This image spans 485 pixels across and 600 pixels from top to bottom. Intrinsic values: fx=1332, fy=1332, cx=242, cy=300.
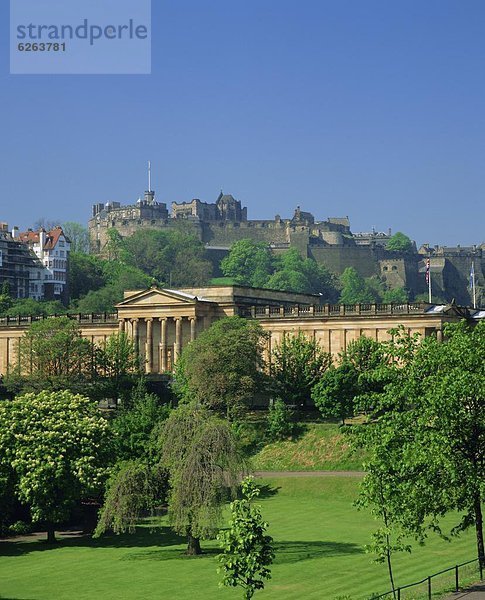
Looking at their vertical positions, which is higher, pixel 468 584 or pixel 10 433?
pixel 10 433

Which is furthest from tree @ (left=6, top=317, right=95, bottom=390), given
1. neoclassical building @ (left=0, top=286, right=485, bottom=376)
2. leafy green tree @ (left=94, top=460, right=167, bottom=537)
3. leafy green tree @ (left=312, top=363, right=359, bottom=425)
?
leafy green tree @ (left=94, top=460, right=167, bottom=537)

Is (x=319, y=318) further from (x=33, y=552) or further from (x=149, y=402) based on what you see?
(x=33, y=552)

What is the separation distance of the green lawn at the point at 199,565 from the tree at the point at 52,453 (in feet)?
8.15

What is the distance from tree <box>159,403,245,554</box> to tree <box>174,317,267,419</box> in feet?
117

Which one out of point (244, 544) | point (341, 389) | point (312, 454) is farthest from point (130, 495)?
point (341, 389)

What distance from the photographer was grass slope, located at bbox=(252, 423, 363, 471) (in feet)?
319

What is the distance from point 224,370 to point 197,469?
4247 centimetres

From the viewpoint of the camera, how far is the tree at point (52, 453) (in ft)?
247

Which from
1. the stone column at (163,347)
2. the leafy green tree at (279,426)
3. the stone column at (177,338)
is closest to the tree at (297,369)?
the leafy green tree at (279,426)

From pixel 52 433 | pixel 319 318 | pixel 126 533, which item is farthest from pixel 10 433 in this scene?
pixel 319 318

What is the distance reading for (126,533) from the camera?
3009 inches

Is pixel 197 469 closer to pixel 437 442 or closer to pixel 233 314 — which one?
pixel 437 442

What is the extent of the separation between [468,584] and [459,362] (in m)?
8.02

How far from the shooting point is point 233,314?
435 feet
